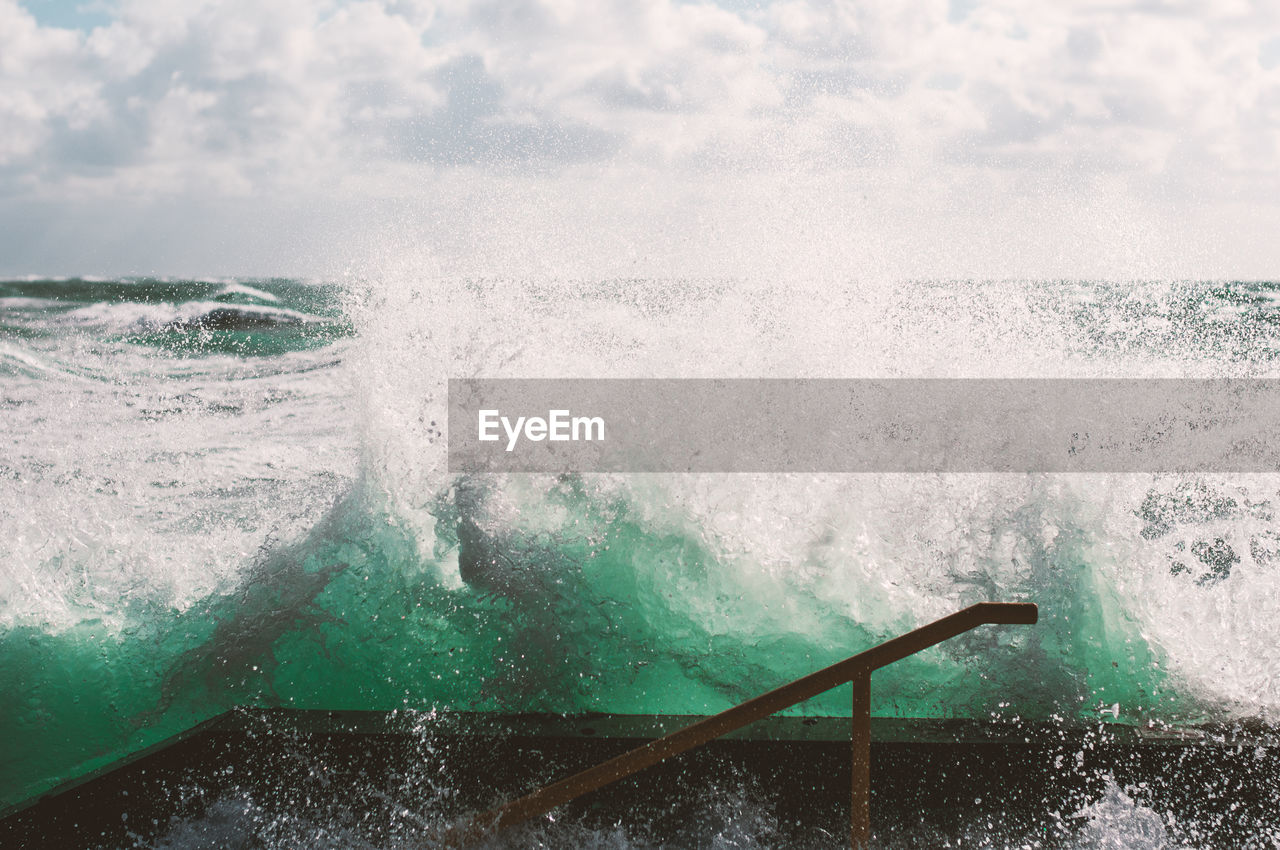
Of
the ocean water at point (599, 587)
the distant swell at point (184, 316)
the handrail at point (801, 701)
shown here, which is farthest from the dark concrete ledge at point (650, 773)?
the distant swell at point (184, 316)

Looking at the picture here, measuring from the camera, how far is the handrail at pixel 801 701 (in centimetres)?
180

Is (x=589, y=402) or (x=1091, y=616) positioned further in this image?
(x=589, y=402)

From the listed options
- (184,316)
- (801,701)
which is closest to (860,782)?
(801,701)

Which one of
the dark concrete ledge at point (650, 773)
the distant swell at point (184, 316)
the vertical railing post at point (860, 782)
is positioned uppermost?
the distant swell at point (184, 316)

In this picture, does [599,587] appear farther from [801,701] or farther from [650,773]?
[801,701]

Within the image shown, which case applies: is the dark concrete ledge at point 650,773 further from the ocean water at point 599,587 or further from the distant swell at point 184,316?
the distant swell at point 184,316

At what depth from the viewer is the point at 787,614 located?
381 centimetres

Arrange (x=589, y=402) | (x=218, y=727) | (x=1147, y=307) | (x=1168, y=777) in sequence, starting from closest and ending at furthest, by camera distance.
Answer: (x=1168, y=777), (x=218, y=727), (x=589, y=402), (x=1147, y=307)

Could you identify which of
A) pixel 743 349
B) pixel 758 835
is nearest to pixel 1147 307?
pixel 743 349

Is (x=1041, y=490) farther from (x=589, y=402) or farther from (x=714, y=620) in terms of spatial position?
(x=589, y=402)

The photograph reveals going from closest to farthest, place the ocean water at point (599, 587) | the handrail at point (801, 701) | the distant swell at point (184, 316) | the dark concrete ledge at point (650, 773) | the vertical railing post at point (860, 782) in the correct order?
the handrail at point (801, 701)
the vertical railing post at point (860, 782)
the dark concrete ledge at point (650, 773)
the ocean water at point (599, 587)
the distant swell at point (184, 316)

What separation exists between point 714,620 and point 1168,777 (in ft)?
5.88

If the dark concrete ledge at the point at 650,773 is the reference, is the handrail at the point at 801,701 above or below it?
above

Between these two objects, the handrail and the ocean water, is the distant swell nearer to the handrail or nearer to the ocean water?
the ocean water
